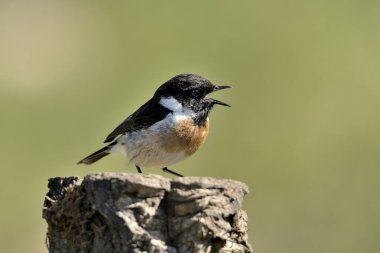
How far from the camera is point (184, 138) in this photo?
308 inches

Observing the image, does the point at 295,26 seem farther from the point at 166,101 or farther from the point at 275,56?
the point at 166,101

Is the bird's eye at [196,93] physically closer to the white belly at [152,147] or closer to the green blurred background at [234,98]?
the white belly at [152,147]

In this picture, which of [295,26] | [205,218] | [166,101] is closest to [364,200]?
[166,101]

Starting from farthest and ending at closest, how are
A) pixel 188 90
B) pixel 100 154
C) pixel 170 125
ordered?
pixel 100 154 → pixel 188 90 → pixel 170 125

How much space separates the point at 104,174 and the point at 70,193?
486mm

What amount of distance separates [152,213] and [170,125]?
11.2 ft

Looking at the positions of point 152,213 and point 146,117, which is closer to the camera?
point 152,213

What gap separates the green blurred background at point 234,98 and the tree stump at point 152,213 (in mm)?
6106

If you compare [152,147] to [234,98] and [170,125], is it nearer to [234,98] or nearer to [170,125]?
[170,125]

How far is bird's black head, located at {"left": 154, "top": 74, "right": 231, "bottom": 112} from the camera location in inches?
312

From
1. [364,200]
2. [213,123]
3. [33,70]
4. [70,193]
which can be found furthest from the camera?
[33,70]

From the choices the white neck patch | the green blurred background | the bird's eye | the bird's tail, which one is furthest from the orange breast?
the green blurred background

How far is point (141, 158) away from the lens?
796cm

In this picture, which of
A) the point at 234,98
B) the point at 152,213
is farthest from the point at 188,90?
the point at 234,98
